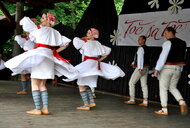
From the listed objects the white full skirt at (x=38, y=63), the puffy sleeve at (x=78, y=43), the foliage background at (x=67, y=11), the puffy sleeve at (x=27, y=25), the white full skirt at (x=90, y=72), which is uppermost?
the foliage background at (x=67, y=11)

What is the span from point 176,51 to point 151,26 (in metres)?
2.24

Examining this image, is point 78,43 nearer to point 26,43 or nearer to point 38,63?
point 38,63

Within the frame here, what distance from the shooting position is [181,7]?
22.5ft

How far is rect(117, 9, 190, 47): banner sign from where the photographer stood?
677 centimetres

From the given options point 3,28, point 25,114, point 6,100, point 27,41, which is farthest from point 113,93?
point 3,28

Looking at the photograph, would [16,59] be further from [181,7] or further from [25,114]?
[181,7]

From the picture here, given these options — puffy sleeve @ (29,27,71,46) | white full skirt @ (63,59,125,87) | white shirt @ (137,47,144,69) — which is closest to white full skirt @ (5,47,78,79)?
puffy sleeve @ (29,27,71,46)

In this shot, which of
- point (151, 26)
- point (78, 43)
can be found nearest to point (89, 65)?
point (78, 43)

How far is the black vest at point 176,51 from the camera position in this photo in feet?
17.5

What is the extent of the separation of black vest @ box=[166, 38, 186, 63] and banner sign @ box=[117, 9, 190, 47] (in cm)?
125

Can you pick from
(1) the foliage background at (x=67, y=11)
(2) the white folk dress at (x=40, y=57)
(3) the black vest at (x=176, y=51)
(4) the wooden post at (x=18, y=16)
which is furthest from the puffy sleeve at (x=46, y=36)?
(1) the foliage background at (x=67, y=11)

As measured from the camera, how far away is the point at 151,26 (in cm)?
748

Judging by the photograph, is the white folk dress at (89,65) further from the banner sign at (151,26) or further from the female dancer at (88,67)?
the banner sign at (151,26)

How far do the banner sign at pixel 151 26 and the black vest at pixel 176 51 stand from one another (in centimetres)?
125
